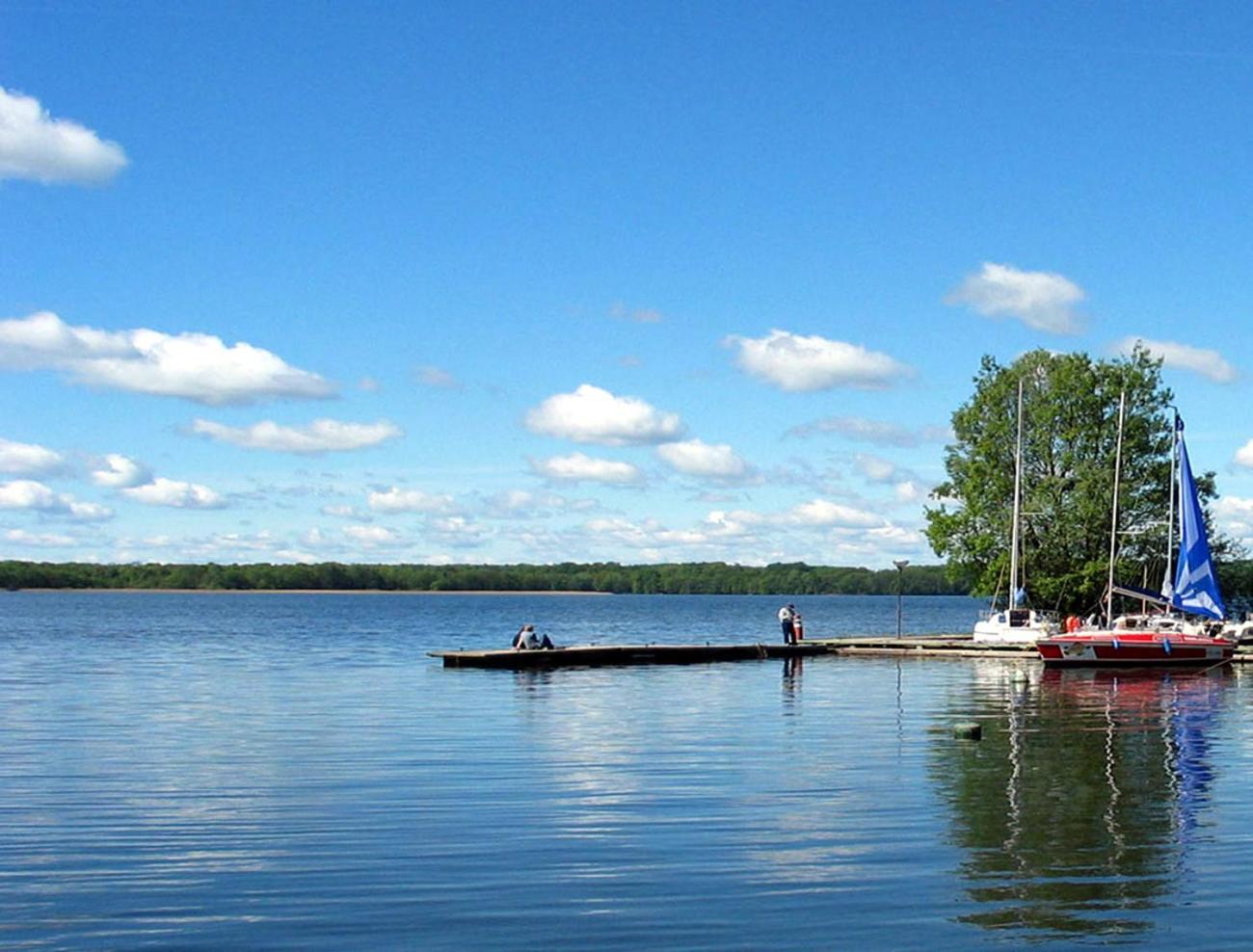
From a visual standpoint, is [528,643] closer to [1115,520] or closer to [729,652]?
[729,652]

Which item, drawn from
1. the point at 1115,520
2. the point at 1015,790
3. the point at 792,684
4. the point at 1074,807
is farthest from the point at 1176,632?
the point at 1074,807

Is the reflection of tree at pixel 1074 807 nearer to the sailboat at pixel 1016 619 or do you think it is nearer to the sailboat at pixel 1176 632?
the sailboat at pixel 1176 632

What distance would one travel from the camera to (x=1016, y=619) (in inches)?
2788

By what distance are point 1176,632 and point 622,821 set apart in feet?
154

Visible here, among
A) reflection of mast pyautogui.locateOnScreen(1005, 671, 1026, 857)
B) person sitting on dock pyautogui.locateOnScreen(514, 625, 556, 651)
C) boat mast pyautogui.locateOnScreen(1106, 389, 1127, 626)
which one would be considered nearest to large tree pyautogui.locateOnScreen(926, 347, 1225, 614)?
boat mast pyautogui.locateOnScreen(1106, 389, 1127, 626)

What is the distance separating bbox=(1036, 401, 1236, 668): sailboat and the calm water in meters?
14.2

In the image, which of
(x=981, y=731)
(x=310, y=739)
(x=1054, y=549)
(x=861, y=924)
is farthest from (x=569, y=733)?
(x=1054, y=549)

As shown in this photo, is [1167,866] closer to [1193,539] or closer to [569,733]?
[569,733]

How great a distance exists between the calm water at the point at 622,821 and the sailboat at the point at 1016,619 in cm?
2288

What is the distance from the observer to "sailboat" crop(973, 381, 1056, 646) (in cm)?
6912

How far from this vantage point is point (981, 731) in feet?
113

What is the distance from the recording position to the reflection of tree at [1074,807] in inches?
665

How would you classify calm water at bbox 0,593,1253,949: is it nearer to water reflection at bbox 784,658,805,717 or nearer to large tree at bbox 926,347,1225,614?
water reflection at bbox 784,658,805,717

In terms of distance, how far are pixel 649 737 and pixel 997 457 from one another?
2032 inches
